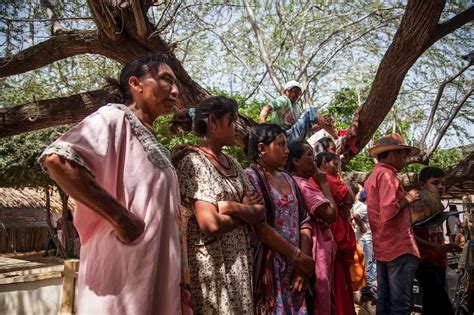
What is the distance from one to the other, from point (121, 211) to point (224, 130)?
1123 millimetres

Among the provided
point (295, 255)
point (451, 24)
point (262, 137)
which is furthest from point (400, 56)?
point (295, 255)

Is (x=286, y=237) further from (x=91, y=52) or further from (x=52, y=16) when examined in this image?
(x=52, y=16)

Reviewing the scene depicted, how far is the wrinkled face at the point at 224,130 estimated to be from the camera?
2.68 metres

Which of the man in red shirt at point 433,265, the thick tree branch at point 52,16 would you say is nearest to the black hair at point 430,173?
the man in red shirt at point 433,265

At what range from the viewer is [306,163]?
354 cm

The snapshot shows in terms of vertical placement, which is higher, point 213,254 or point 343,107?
point 343,107

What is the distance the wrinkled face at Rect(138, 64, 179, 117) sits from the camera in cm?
213

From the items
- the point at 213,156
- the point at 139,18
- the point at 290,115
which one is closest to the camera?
the point at 213,156

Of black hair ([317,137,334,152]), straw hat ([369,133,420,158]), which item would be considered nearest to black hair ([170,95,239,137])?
straw hat ([369,133,420,158])

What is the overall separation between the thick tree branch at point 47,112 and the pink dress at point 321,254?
3286mm

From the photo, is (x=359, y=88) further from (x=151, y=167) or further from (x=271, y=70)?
Answer: (x=151, y=167)

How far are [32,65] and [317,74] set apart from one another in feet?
28.3

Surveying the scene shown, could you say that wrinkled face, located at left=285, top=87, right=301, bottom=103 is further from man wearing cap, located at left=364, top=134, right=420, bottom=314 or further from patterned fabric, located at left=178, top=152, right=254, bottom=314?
patterned fabric, located at left=178, top=152, right=254, bottom=314

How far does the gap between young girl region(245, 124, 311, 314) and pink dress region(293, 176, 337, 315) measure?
12cm
